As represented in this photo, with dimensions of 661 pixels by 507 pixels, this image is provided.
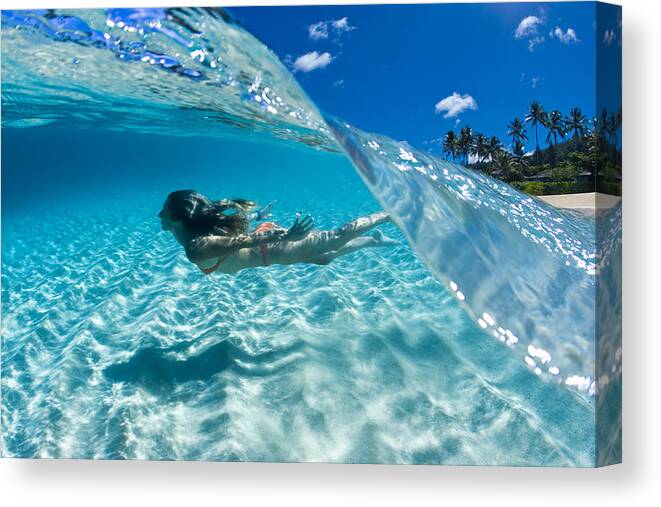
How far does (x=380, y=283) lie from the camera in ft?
19.6

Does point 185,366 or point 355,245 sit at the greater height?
point 355,245

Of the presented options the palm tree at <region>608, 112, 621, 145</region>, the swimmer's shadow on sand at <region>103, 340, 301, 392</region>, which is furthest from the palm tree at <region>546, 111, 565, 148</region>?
the swimmer's shadow on sand at <region>103, 340, 301, 392</region>

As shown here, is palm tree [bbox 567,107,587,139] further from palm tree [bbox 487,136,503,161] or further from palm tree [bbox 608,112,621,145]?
palm tree [bbox 487,136,503,161]

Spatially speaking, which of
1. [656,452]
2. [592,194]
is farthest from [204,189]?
[656,452]

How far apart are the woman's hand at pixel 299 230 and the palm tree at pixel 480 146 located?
1.80 metres

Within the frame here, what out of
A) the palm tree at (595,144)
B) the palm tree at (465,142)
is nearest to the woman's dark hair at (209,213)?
the palm tree at (465,142)

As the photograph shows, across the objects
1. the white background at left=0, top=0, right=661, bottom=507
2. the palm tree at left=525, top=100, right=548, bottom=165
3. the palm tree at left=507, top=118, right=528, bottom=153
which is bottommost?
the white background at left=0, top=0, right=661, bottom=507

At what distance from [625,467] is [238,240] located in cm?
457

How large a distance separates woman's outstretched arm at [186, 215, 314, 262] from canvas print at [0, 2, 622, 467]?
0.02 meters

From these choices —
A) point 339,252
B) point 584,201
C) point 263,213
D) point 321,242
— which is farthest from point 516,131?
point 263,213

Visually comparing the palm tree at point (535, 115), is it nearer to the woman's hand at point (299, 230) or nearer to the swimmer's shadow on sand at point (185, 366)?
the woman's hand at point (299, 230)

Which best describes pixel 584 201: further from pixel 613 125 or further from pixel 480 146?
pixel 480 146

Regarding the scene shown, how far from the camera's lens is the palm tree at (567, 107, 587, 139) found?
5500 mm

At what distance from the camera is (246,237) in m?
6.19
